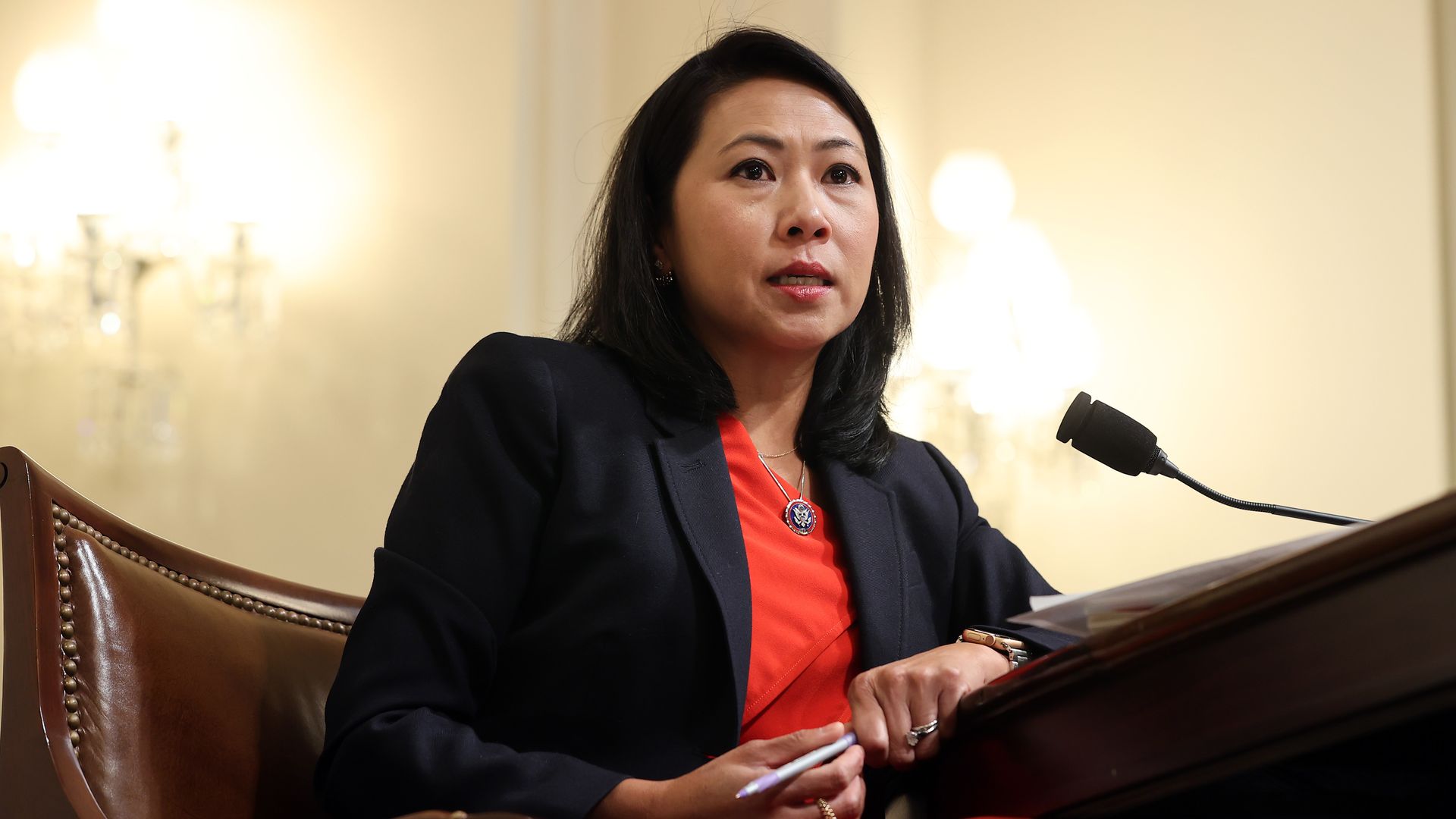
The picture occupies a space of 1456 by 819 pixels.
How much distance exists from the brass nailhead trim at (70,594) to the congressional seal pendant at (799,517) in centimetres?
70

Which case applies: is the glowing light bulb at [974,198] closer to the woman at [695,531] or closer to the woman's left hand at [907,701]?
the woman at [695,531]

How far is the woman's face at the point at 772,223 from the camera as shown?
5.66 ft

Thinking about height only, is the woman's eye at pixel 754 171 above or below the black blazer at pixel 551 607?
above

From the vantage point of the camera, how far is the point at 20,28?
9.91ft

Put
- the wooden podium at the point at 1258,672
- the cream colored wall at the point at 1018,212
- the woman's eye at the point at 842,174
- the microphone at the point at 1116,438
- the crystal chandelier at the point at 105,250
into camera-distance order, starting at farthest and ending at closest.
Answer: the cream colored wall at the point at 1018,212 < the crystal chandelier at the point at 105,250 < the woman's eye at the point at 842,174 < the microphone at the point at 1116,438 < the wooden podium at the point at 1258,672

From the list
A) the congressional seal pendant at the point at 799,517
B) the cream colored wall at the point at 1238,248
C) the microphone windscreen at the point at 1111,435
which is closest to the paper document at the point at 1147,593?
the microphone windscreen at the point at 1111,435

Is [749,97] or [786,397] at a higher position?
[749,97]

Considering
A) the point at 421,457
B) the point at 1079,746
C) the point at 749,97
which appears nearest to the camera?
the point at 1079,746

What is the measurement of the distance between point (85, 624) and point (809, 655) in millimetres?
826

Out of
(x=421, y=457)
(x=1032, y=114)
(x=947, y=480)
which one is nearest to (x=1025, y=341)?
(x=1032, y=114)

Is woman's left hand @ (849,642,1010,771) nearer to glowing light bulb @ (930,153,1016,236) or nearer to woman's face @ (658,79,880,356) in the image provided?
woman's face @ (658,79,880,356)

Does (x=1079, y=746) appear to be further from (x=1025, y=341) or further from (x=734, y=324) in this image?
(x=1025, y=341)

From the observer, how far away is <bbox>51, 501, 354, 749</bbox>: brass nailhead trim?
1.24 meters

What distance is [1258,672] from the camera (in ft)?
2.94
